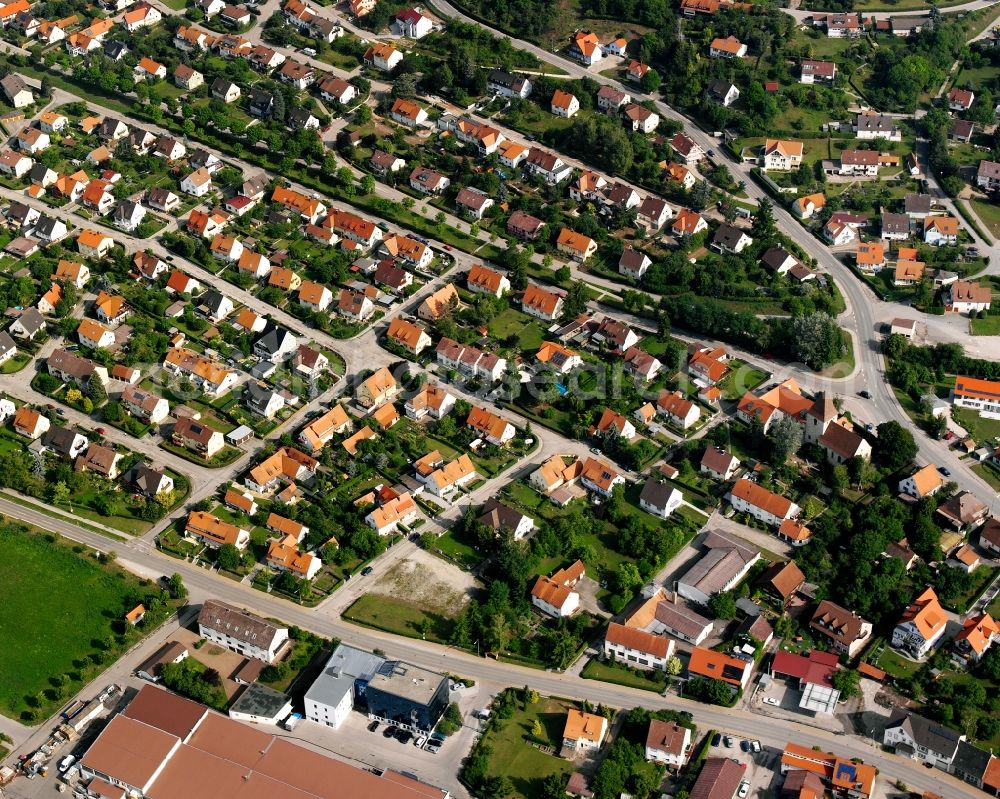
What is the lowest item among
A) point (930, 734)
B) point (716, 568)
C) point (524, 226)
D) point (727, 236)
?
point (930, 734)

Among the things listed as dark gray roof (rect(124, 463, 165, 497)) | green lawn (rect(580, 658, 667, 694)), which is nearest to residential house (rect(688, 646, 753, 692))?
green lawn (rect(580, 658, 667, 694))

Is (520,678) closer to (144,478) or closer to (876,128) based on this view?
(144,478)

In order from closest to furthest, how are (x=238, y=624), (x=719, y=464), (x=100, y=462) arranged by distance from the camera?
(x=238, y=624), (x=100, y=462), (x=719, y=464)

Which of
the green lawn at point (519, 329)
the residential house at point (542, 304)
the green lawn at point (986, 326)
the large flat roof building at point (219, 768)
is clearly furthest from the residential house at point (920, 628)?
the residential house at point (542, 304)

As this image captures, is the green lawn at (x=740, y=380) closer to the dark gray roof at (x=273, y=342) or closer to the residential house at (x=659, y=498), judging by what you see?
the residential house at (x=659, y=498)

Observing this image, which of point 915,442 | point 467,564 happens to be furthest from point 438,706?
point 915,442

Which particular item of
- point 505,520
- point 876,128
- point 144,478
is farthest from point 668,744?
point 876,128

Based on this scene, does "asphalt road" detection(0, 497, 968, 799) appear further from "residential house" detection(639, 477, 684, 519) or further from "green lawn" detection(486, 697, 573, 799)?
"residential house" detection(639, 477, 684, 519)
